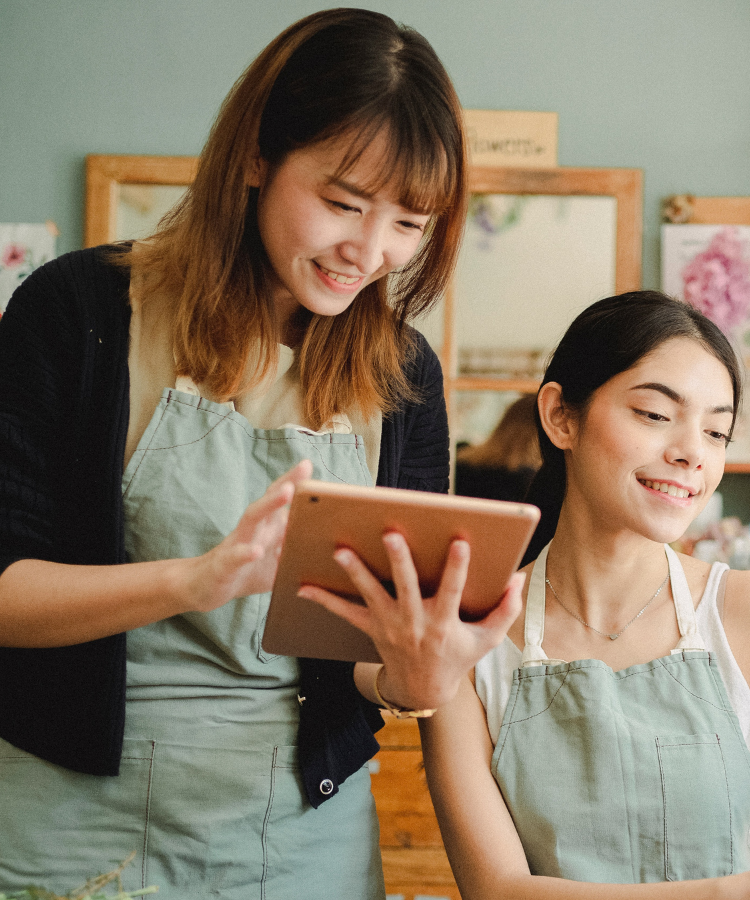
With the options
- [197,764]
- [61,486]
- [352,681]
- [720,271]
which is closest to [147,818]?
[197,764]

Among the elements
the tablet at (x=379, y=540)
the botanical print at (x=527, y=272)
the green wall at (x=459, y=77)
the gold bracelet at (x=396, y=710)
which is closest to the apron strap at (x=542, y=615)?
the gold bracelet at (x=396, y=710)

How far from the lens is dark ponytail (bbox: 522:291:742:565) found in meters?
1.41

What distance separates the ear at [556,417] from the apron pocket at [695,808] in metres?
0.51

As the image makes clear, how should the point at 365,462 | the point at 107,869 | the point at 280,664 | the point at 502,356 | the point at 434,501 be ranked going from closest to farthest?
1. the point at 434,501
2. the point at 107,869
3. the point at 280,664
4. the point at 365,462
5. the point at 502,356

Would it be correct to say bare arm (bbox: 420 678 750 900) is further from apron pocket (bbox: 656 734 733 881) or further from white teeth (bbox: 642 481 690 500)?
white teeth (bbox: 642 481 690 500)

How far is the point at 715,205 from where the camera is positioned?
2.77 meters

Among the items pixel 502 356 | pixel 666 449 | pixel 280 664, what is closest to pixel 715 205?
pixel 502 356

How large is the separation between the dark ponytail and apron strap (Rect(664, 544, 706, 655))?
0.75 ft

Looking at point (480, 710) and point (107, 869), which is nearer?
point (107, 869)

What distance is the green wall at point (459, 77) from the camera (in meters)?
2.77

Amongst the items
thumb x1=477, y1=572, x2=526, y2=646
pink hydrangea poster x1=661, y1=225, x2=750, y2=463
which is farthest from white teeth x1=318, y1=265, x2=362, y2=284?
pink hydrangea poster x1=661, y1=225, x2=750, y2=463

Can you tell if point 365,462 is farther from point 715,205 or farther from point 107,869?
point 715,205

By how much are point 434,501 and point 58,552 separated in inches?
21.8

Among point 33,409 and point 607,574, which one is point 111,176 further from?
point 607,574
